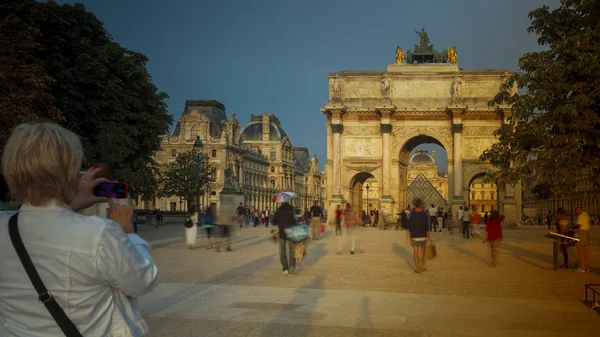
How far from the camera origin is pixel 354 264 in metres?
18.0

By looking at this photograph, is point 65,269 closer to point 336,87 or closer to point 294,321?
point 294,321

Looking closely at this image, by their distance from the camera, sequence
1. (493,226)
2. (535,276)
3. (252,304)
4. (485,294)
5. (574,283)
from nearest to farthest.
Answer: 1. (252,304)
2. (485,294)
3. (574,283)
4. (535,276)
5. (493,226)

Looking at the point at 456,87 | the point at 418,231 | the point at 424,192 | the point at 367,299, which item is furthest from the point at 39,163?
the point at 424,192

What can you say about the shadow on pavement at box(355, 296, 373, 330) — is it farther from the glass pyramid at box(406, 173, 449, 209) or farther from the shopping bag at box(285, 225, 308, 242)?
the glass pyramid at box(406, 173, 449, 209)

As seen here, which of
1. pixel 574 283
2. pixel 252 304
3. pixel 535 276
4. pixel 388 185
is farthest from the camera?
pixel 388 185

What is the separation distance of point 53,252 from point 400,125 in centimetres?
5236

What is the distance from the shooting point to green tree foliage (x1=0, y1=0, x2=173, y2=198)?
27.8 metres

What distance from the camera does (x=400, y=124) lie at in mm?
54188

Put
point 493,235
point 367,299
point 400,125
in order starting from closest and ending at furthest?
point 367,299 → point 493,235 → point 400,125

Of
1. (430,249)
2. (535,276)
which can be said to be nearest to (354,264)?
(430,249)

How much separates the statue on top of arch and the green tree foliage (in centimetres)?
3072

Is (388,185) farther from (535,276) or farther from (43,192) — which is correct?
(43,192)

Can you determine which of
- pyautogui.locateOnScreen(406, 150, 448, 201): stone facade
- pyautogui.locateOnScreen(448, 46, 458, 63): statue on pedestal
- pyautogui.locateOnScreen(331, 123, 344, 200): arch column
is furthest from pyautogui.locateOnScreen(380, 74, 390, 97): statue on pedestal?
pyautogui.locateOnScreen(406, 150, 448, 201): stone facade

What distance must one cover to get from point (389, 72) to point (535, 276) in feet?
133
